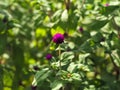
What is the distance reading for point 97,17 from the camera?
7.61ft

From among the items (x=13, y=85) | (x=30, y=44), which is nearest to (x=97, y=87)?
(x=13, y=85)

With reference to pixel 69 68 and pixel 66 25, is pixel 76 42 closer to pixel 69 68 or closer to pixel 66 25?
pixel 66 25

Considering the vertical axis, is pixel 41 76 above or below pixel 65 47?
below

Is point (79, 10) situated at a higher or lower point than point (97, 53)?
higher

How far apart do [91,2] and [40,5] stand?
374mm

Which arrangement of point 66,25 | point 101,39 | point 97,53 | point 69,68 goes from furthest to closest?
point 97,53
point 66,25
point 101,39
point 69,68

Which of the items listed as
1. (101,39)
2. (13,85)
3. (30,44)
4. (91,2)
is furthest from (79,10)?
(30,44)

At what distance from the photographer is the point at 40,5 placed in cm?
231

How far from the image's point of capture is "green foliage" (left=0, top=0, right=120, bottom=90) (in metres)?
1.91

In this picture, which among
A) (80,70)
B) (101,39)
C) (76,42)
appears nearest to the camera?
(80,70)

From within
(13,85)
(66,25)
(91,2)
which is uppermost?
(91,2)

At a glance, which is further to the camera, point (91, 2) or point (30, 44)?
point (30, 44)

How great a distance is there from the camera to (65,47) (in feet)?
6.16

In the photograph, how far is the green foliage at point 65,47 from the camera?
6.28 feet
